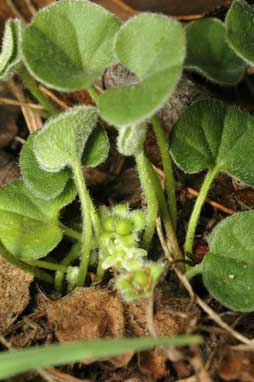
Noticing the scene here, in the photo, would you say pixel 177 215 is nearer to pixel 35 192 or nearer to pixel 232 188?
pixel 232 188

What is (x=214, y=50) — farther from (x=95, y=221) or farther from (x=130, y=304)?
(x=130, y=304)

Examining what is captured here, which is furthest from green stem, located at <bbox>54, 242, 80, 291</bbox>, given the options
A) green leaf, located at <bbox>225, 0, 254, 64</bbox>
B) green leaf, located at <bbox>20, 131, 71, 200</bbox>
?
green leaf, located at <bbox>225, 0, 254, 64</bbox>

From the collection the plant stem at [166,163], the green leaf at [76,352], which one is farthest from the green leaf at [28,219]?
the green leaf at [76,352]

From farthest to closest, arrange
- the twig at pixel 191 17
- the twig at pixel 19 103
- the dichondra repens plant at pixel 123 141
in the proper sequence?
the twig at pixel 191 17, the twig at pixel 19 103, the dichondra repens plant at pixel 123 141

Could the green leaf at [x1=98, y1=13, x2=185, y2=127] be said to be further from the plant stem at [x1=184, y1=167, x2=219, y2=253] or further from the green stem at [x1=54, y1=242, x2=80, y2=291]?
the green stem at [x1=54, y1=242, x2=80, y2=291]

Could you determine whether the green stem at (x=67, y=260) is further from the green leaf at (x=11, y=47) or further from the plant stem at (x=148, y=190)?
the green leaf at (x=11, y=47)

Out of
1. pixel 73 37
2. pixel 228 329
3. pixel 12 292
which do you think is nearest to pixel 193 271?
pixel 228 329

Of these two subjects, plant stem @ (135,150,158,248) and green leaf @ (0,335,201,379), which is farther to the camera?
plant stem @ (135,150,158,248)
